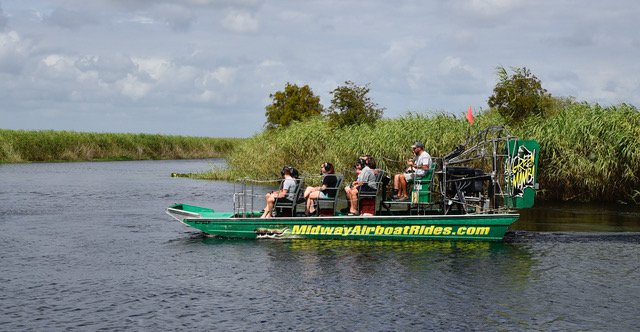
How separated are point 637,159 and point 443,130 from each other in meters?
7.54

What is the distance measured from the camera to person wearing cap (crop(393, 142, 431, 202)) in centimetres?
1677

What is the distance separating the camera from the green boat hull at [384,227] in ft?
53.2

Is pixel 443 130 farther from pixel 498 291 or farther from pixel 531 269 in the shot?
pixel 498 291

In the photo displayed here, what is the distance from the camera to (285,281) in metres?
12.8

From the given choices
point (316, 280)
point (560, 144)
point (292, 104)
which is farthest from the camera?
point (292, 104)

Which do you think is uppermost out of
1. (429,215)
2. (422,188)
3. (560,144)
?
(560,144)

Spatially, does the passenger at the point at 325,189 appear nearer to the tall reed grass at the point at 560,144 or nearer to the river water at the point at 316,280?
the river water at the point at 316,280

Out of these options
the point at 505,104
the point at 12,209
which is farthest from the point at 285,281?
the point at 505,104

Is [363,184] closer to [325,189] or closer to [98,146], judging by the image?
[325,189]

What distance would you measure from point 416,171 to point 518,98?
15916 millimetres

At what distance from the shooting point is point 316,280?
1284 cm

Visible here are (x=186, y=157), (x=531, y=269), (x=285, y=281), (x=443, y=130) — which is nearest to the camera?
(x=285, y=281)

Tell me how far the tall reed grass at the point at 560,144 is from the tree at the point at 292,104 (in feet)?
52.4

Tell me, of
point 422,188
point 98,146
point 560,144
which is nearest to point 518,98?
point 560,144
